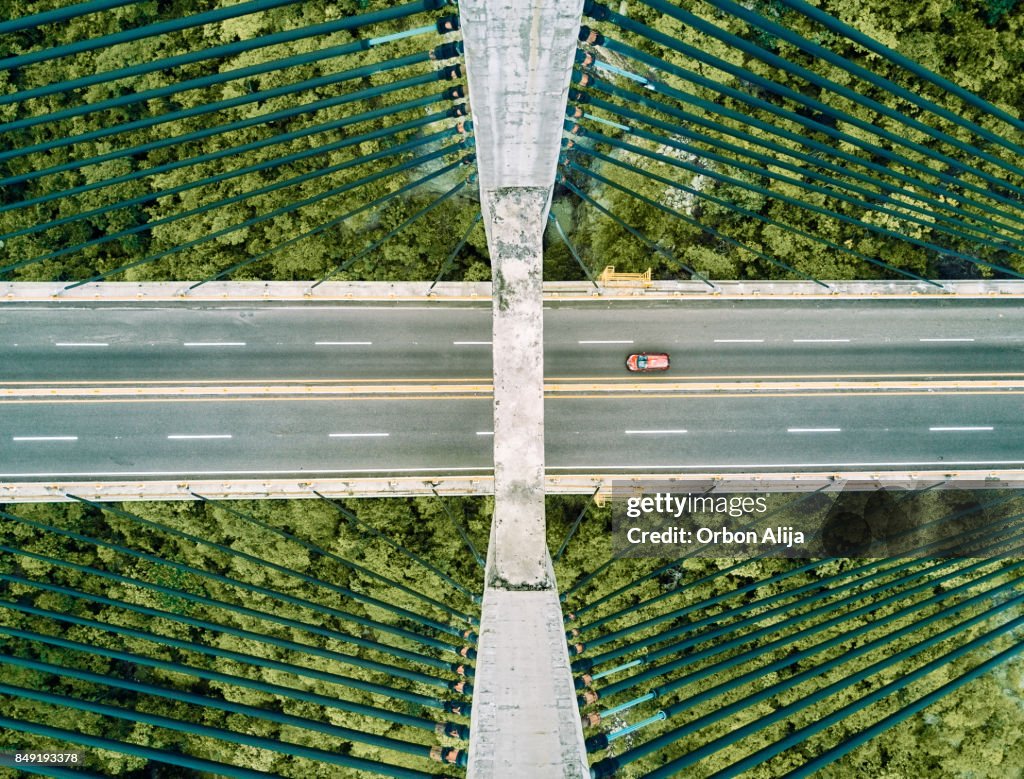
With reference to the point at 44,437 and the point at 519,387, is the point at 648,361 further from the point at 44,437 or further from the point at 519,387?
the point at 44,437

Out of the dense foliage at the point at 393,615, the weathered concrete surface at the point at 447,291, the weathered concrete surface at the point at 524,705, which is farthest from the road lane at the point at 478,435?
the weathered concrete surface at the point at 524,705

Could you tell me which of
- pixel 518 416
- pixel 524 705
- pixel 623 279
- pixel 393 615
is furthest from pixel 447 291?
pixel 524 705

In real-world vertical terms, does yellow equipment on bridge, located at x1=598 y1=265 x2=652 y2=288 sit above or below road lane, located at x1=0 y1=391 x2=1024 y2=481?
above

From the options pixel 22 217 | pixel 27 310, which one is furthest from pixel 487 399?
pixel 22 217

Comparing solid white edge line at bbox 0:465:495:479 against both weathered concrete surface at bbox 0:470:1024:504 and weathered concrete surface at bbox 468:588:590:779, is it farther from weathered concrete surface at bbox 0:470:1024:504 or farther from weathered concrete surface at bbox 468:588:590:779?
weathered concrete surface at bbox 468:588:590:779

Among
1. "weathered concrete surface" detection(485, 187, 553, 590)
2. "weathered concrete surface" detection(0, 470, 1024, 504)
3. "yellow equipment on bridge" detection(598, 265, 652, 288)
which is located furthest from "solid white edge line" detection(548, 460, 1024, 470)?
"yellow equipment on bridge" detection(598, 265, 652, 288)

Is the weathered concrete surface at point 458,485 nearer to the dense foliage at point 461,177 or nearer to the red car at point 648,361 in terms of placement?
the red car at point 648,361
